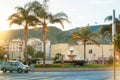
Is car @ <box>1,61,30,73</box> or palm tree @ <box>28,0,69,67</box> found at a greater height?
palm tree @ <box>28,0,69,67</box>

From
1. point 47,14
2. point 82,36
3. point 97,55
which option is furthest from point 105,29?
point 97,55

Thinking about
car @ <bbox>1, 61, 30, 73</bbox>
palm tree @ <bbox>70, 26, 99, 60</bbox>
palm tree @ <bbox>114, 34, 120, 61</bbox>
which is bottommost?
car @ <bbox>1, 61, 30, 73</bbox>

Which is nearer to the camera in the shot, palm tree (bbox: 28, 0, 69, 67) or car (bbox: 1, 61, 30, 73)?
car (bbox: 1, 61, 30, 73)

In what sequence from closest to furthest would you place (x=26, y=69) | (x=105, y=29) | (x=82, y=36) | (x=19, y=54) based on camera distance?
(x=26, y=69) → (x=105, y=29) → (x=82, y=36) → (x=19, y=54)

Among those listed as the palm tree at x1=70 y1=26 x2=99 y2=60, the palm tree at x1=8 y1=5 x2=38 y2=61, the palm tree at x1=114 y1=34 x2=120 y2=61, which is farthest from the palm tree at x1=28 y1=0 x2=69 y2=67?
the palm tree at x1=114 y1=34 x2=120 y2=61

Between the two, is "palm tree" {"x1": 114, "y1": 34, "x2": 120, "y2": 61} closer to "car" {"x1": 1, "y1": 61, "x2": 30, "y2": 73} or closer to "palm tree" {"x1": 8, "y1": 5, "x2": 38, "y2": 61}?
"car" {"x1": 1, "y1": 61, "x2": 30, "y2": 73}

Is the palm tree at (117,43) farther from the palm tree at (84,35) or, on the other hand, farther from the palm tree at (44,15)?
the palm tree at (84,35)

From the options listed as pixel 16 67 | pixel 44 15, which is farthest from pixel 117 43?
pixel 44 15

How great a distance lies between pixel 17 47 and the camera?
18000cm

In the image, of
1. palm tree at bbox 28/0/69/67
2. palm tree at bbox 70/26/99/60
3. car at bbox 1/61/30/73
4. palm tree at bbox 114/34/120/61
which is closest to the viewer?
palm tree at bbox 114/34/120/61

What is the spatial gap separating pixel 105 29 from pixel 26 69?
28565mm

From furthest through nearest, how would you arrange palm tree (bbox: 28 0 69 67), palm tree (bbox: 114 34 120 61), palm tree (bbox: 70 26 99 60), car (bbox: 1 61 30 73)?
palm tree (bbox: 70 26 99 60) < palm tree (bbox: 28 0 69 67) < car (bbox: 1 61 30 73) < palm tree (bbox: 114 34 120 61)

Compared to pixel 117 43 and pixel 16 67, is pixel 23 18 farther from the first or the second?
pixel 117 43

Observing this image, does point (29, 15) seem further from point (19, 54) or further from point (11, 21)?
point (19, 54)
